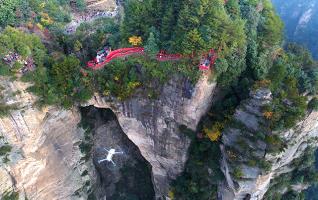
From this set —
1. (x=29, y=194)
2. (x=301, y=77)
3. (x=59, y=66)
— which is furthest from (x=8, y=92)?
(x=301, y=77)

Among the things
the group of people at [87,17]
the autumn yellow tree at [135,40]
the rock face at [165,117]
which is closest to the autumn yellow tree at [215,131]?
the rock face at [165,117]

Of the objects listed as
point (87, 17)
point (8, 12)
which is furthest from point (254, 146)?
point (8, 12)

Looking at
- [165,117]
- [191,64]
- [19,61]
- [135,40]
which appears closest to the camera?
[19,61]

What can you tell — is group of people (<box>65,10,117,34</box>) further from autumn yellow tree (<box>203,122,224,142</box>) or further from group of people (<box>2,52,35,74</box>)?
autumn yellow tree (<box>203,122,224,142</box>)

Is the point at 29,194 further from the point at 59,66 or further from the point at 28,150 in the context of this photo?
the point at 59,66

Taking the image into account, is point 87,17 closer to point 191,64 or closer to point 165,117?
point 165,117

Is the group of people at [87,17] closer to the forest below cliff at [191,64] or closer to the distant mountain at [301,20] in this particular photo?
the forest below cliff at [191,64]

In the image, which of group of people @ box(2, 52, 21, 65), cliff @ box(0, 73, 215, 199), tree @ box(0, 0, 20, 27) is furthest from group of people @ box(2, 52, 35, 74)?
tree @ box(0, 0, 20, 27)
